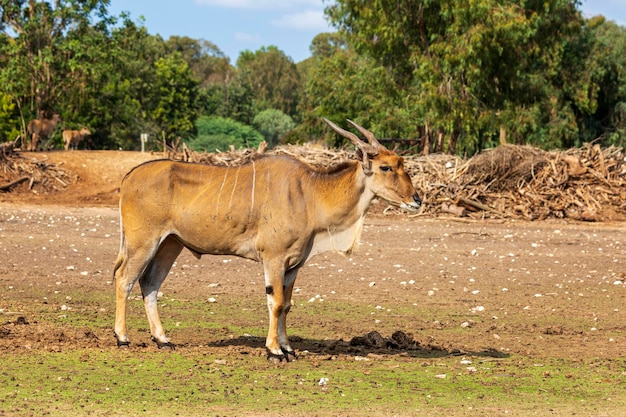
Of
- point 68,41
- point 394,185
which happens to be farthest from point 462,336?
point 68,41

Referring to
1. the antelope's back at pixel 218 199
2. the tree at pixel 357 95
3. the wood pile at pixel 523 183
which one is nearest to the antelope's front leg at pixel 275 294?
the antelope's back at pixel 218 199

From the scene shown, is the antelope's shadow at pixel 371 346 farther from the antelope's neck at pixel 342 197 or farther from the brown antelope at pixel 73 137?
the brown antelope at pixel 73 137

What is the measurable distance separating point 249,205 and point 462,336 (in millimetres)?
2712

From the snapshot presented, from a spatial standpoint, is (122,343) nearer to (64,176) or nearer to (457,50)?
(64,176)

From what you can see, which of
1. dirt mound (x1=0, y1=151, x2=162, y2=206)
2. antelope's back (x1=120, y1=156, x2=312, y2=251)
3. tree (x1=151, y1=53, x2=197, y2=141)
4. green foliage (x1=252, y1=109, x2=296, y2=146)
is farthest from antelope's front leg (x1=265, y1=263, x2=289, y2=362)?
green foliage (x1=252, y1=109, x2=296, y2=146)

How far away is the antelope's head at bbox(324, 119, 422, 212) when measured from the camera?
8180 millimetres

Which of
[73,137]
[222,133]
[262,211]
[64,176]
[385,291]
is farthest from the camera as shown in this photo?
[222,133]

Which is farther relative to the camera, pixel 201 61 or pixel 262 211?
pixel 201 61

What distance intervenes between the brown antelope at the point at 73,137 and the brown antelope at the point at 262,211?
27.0m

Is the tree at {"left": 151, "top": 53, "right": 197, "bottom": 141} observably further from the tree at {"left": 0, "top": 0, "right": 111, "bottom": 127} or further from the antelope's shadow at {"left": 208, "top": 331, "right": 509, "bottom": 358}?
the antelope's shadow at {"left": 208, "top": 331, "right": 509, "bottom": 358}

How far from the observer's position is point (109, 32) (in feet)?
112

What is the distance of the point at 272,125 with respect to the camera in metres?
77.4

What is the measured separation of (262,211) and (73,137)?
28.5 metres

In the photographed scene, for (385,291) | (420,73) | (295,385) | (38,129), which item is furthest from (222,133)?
(295,385)
